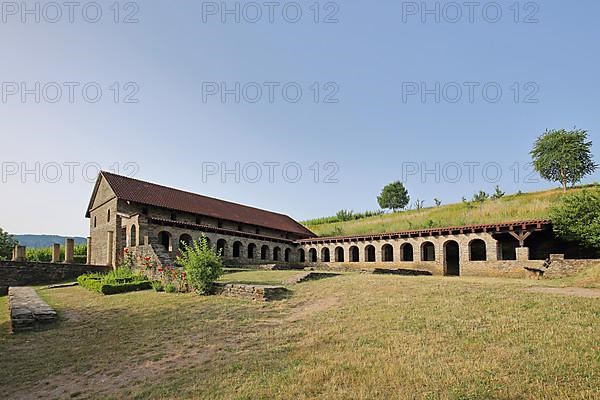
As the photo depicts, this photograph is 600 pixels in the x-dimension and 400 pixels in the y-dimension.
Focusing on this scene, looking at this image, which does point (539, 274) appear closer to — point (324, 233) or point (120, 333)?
point (120, 333)

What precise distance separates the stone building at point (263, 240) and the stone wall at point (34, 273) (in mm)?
2534

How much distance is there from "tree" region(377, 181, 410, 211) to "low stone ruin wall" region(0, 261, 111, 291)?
176ft

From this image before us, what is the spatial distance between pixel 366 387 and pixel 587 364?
9.92 ft

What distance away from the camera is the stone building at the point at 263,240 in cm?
2140

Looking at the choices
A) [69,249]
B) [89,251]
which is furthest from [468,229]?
[69,249]

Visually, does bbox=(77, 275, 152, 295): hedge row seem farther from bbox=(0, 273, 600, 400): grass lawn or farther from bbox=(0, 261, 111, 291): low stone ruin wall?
bbox=(0, 261, 111, 291): low stone ruin wall

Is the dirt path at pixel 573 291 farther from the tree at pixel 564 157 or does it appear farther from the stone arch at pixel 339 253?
the tree at pixel 564 157

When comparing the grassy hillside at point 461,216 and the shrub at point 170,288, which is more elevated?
the grassy hillside at point 461,216

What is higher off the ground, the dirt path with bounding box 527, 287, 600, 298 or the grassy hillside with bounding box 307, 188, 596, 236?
the grassy hillside with bounding box 307, 188, 596, 236

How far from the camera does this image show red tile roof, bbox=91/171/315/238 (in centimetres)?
2708

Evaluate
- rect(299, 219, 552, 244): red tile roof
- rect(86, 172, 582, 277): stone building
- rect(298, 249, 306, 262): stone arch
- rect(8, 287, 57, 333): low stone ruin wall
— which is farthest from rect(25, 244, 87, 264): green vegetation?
rect(8, 287, 57, 333): low stone ruin wall

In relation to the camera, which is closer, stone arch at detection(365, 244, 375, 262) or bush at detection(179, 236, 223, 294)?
bush at detection(179, 236, 223, 294)

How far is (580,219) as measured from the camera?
59.6 ft

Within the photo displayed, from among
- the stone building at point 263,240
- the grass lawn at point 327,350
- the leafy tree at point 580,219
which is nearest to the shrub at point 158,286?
the stone building at point 263,240
